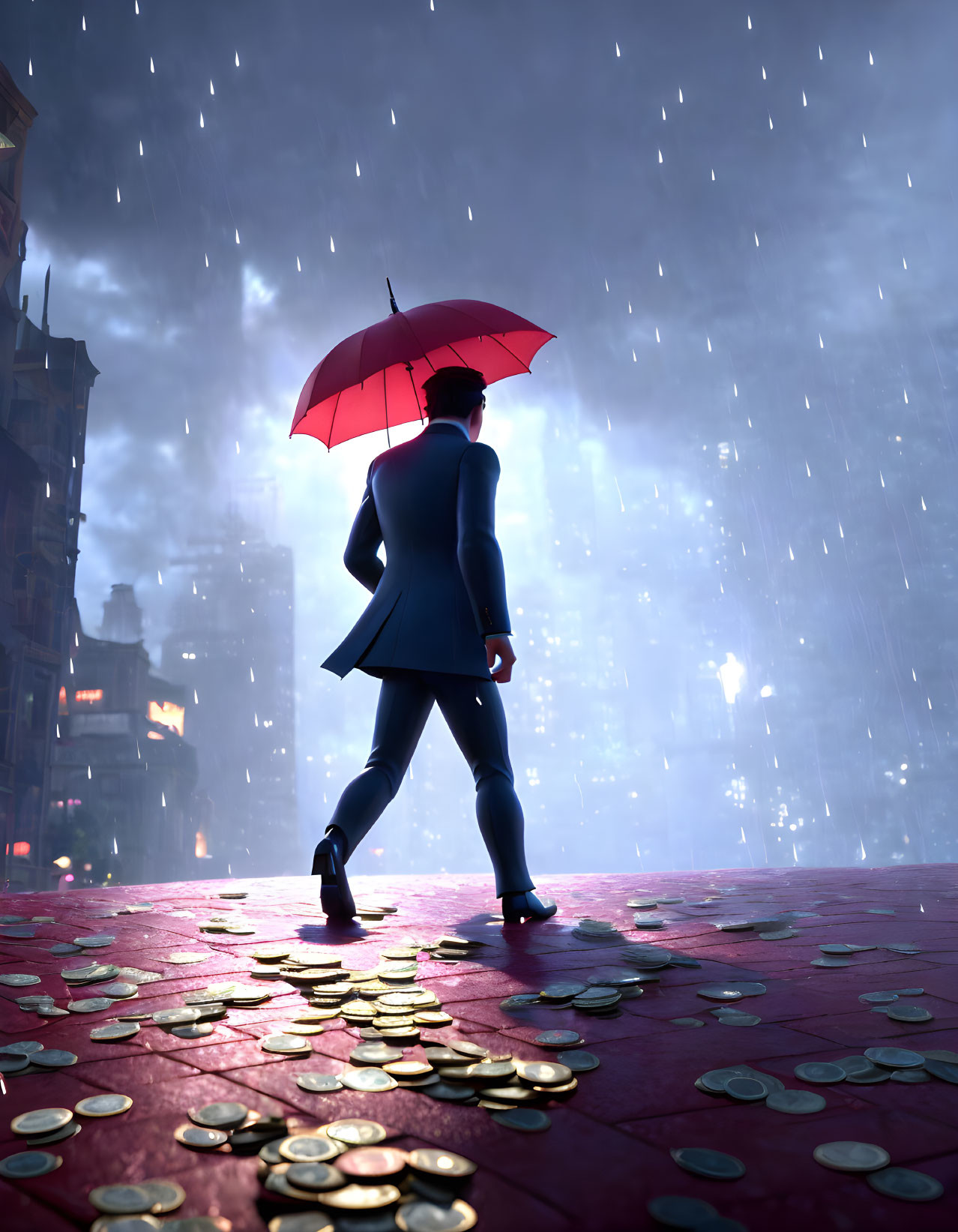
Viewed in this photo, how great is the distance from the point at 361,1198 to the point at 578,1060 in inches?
27.5

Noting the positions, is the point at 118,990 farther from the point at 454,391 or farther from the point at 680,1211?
the point at 454,391

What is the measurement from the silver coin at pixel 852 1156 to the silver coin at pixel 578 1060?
51 centimetres

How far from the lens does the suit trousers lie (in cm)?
352

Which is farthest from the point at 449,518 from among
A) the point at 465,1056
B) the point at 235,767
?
the point at 235,767

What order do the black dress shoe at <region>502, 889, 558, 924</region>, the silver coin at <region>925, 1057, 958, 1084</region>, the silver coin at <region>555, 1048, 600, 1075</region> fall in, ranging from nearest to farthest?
the silver coin at <region>925, 1057, 958, 1084</region>
the silver coin at <region>555, 1048, 600, 1075</region>
the black dress shoe at <region>502, 889, 558, 924</region>

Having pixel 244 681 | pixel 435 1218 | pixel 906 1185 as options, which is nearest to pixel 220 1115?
pixel 435 1218

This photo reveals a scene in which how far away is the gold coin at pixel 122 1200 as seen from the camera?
3.46ft

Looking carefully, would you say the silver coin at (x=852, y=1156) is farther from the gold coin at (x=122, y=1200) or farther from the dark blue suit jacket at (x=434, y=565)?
the dark blue suit jacket at (x=434, y=565)

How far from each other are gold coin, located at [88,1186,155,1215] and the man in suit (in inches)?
87.4

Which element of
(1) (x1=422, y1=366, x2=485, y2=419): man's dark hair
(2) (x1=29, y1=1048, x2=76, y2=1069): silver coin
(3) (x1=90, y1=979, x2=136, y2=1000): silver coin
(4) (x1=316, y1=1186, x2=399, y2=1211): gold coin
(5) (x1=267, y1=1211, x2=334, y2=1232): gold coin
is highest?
(1) (x1=422, y1=366, x2=485, y2=419): man's dark hair

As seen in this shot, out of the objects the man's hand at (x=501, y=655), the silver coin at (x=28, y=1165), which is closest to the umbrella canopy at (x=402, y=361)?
the man's hand at (x=501, y=655)

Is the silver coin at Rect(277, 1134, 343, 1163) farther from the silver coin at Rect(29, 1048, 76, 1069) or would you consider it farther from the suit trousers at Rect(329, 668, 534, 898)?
the suit trousers at Rect(329, 668, 534, 898)

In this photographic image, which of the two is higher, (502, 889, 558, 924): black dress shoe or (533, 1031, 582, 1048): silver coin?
(502, 889, 558, 924): black dress shoe

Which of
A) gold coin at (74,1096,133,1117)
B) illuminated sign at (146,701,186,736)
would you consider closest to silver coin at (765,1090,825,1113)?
gold coin at (74,1096,133,1117)
